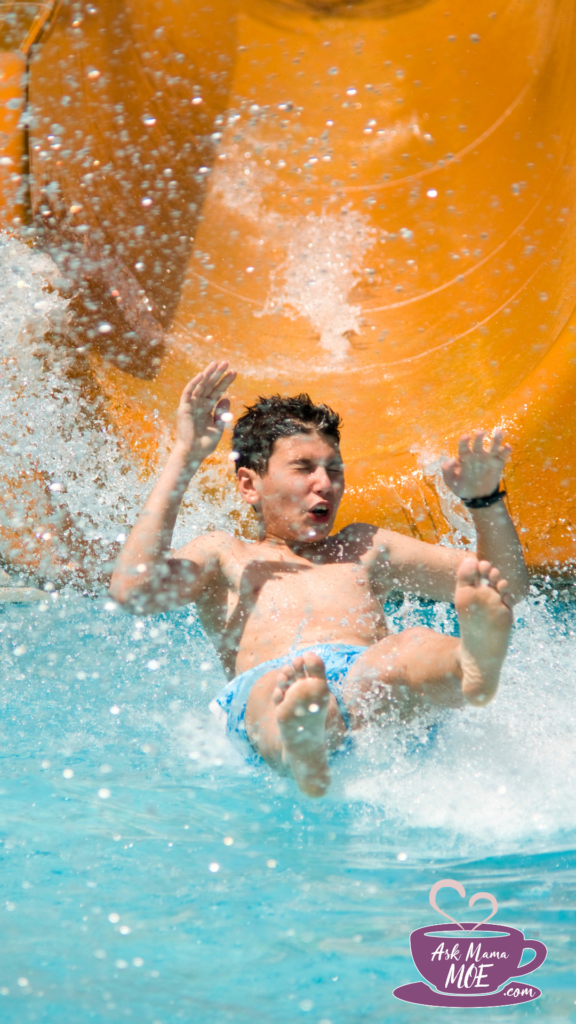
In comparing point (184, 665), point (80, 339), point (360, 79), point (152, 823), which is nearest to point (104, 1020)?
point (152, 823)

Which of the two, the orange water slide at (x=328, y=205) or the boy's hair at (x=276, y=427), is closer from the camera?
the boy's hair at (x=276, y=427)

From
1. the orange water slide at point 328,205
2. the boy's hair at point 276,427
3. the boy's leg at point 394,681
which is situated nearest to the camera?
the boy's leg at point 394,681

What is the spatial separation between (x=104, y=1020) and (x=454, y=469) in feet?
3.14

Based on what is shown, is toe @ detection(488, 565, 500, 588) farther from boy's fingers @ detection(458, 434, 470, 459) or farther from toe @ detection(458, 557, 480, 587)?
boy's fingers @ detection(458, 434, 470, 459)

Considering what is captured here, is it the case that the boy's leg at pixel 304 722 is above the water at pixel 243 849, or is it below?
above

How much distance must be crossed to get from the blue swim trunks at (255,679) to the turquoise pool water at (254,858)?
0.07m

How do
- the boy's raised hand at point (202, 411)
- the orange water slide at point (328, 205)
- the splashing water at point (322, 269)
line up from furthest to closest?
the splashing water at point (322, 269) < the orange water slide at point (328, 205) < the boy's raised hand at point (202, 411)

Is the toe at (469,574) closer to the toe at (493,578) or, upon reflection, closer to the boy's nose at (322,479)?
the toe at (493,578)

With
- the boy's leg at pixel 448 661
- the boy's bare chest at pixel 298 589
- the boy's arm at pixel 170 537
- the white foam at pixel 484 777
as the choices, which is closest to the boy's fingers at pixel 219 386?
the boy's arm at pixel 170 537

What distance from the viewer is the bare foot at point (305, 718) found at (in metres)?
1.13

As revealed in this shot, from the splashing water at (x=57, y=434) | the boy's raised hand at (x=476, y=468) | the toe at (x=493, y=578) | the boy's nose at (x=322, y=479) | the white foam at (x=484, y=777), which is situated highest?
the toe at (x=493, y=578)

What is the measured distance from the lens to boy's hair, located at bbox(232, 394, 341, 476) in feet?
5.61

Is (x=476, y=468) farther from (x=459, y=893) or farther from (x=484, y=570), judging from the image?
(x=459, y=893)

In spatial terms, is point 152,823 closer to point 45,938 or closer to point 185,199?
point 45,938
